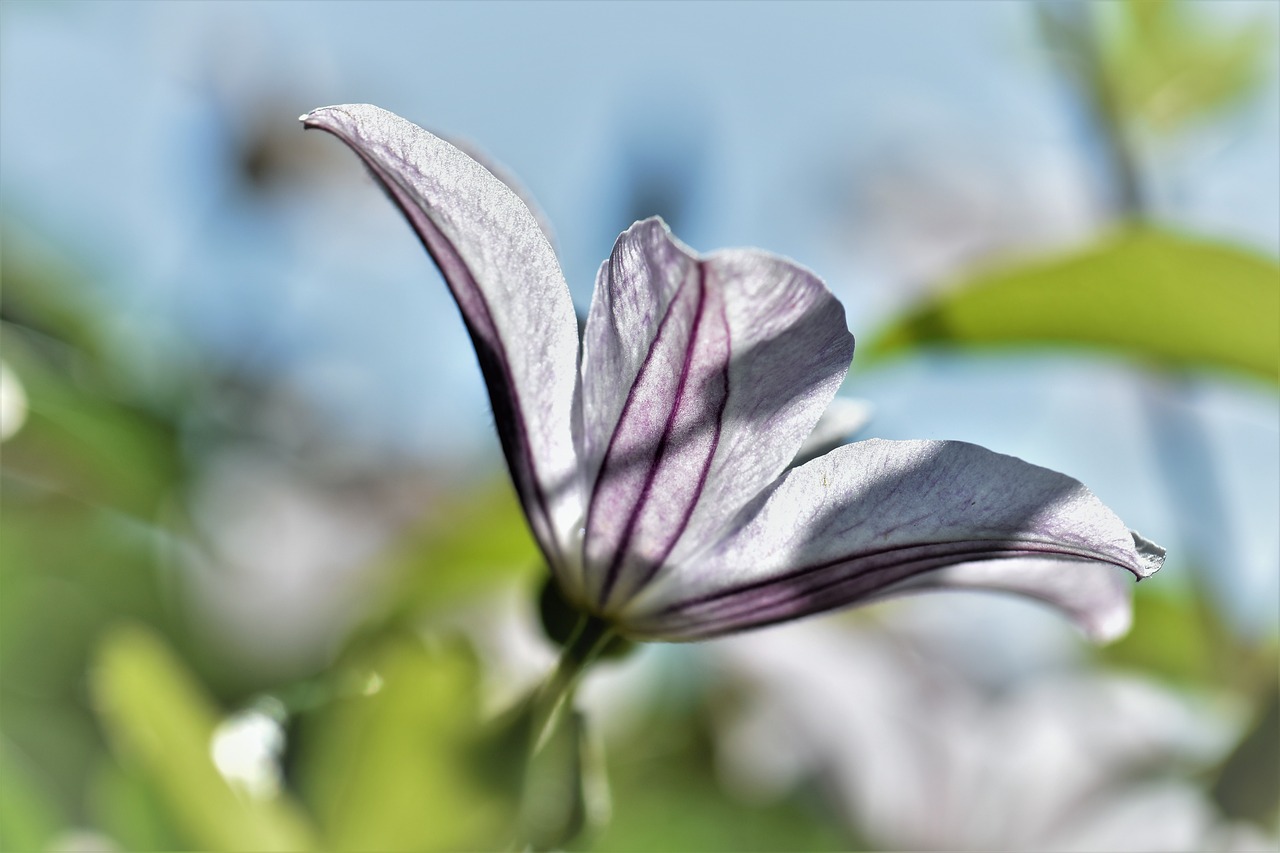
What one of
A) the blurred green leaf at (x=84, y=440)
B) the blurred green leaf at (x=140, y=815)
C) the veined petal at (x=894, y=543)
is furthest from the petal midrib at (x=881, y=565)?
the blurred green leaf at (x=84, y=440)

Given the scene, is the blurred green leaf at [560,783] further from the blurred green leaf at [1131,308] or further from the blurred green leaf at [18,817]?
the blurred green leaf at [1131,308]

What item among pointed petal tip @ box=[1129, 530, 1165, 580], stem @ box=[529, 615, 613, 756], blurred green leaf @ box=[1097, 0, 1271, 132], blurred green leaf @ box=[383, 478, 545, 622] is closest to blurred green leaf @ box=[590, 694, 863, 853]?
blurred green leaf @ box=[383, 478, 545, 622]

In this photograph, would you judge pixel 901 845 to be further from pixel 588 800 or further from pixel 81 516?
pixel 81 516

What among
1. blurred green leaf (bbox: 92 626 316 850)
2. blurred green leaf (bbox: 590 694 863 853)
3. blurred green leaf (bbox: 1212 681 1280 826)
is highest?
blurred green leaf (bbox: 92 626 316 850)

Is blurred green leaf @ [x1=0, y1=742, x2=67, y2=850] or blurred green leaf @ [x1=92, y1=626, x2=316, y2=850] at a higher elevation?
blurred green leaf @ [x1=92, y1=626, x2=316, y2=850]

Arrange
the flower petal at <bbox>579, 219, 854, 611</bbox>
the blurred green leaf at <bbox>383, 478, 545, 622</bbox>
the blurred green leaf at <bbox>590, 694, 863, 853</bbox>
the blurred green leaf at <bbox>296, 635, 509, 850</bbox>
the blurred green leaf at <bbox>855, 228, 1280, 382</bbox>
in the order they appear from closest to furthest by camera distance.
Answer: the flower petal at <bbox>579, 219, 854, 611</bbox>
the blurred green leaf at <bbox>296, 635, 509, 850</bbox>
the blurred green leaf at <bbox>855, 228, 1280, 382</bbox>
the blurred green leaf at <bbox>590, 694, 863, 853</bbox>
the blurred green leaf at <bbox>383, 478, 545, 622</bbox>

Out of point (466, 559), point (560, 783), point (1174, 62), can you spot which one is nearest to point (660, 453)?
point (560, 783)

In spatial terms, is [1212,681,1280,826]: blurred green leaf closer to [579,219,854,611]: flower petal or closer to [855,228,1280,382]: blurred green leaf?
[855,228,1280,382]: blurred green leaf

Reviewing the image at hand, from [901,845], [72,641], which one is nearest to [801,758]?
[901,845]
